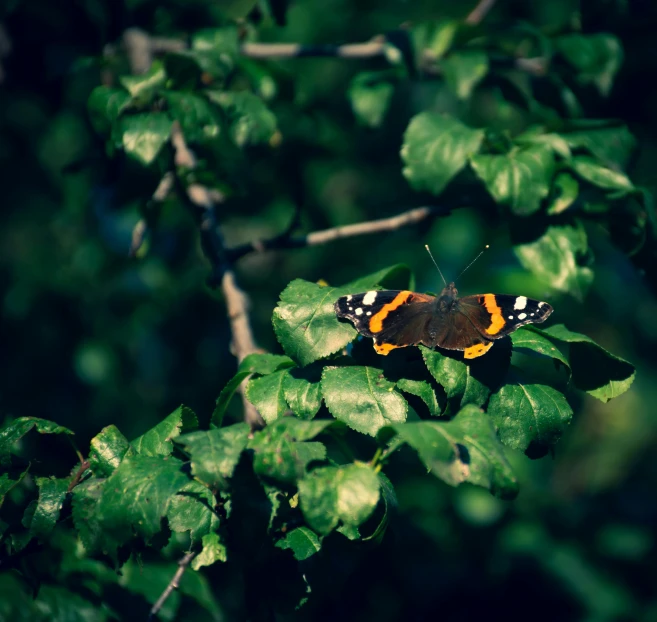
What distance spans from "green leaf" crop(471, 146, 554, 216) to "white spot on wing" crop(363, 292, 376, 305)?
0.41 metres

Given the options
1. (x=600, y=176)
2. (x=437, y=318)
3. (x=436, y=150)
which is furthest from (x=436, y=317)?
(x=600, y=176)

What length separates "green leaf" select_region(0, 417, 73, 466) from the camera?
4.58 feet

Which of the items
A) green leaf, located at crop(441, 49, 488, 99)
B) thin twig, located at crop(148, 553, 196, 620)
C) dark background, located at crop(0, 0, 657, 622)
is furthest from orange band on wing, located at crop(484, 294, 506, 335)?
dark background, located at crop(0, 0, 657, 622)

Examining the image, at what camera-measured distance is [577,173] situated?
174cm

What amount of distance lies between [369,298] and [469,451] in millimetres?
526

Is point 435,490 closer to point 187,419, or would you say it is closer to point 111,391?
point 111,391

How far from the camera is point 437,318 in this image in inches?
63.6

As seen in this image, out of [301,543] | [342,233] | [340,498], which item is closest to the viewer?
[340,498]

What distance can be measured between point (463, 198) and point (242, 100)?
73 centimetres

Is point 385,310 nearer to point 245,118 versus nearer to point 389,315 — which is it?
point 389,315

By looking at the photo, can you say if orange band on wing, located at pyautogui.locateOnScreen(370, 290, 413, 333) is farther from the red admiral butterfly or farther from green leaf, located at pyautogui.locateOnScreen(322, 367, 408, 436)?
green leaf, located at pyautogui.locateOnScreen(322, 367, 408, 436)

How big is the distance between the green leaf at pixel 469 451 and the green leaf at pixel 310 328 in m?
0.28

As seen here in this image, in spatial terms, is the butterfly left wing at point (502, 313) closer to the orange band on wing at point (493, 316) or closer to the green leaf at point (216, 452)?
the orange band on wing at point (493, 316)

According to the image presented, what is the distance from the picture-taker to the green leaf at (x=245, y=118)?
185cm
